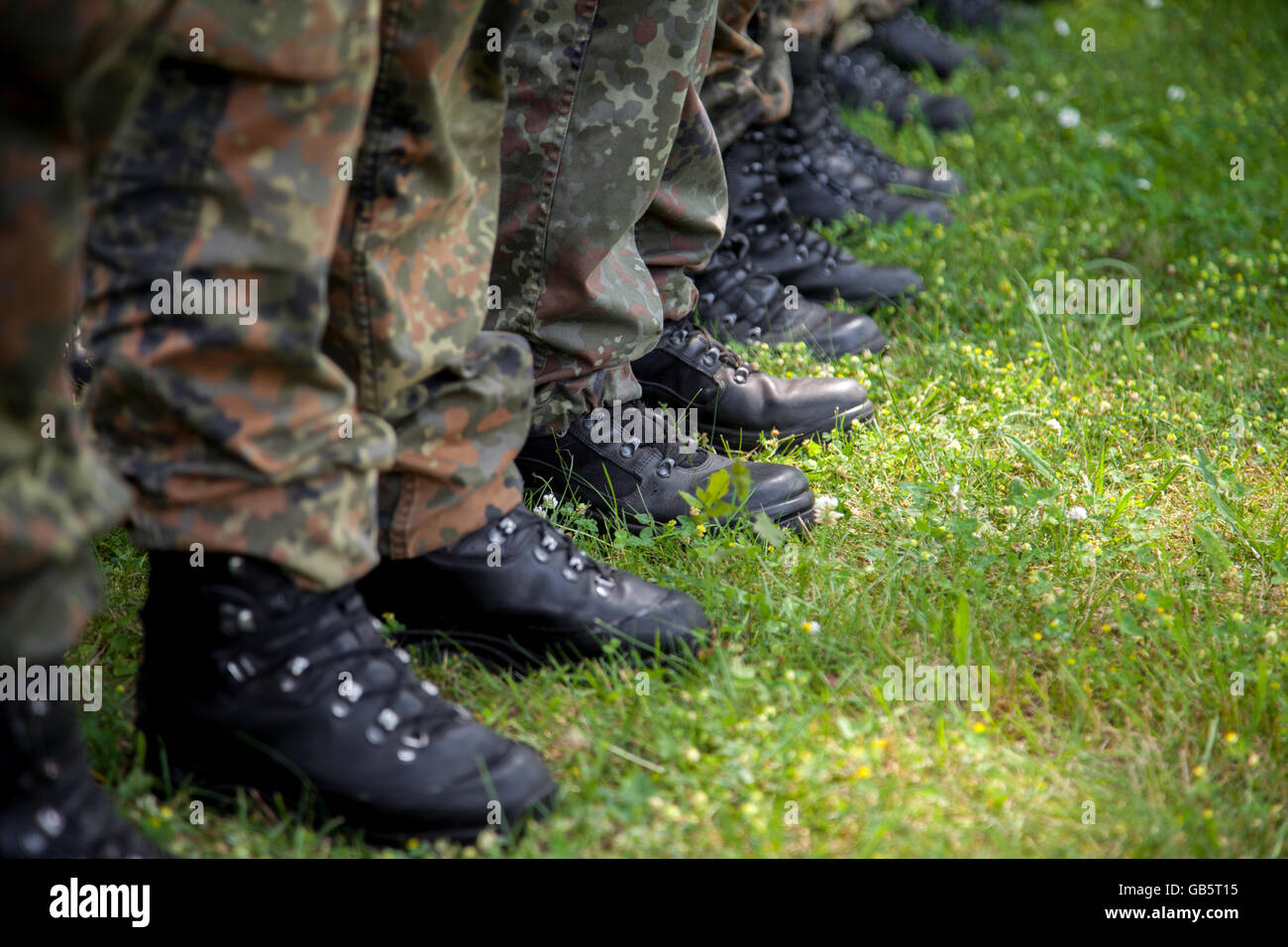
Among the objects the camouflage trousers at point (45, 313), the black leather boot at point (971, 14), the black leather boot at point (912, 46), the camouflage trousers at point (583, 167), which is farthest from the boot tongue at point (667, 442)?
the black leather boot at point (971, 14)

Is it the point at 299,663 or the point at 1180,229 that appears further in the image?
the point at 1180,229

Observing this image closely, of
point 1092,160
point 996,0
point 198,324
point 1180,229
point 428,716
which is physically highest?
point 996,0

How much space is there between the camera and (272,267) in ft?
3.72

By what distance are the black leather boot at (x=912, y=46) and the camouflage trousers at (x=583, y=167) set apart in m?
3.37

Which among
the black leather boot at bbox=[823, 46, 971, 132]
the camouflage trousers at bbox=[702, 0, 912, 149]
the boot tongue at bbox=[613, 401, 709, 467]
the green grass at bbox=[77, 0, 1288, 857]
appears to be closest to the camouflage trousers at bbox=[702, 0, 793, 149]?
the camouflage trousers at bbox=[702, 0, 912, 149]

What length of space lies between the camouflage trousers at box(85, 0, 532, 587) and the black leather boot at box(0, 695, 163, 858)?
215 mm

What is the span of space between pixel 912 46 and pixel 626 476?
3738 mm

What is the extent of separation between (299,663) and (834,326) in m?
1.69

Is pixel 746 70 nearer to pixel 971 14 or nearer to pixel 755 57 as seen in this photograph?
pixel 755 57

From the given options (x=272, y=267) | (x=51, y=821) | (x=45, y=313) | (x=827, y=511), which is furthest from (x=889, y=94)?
(x=51, y=821)

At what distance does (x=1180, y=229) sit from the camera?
312 cm
